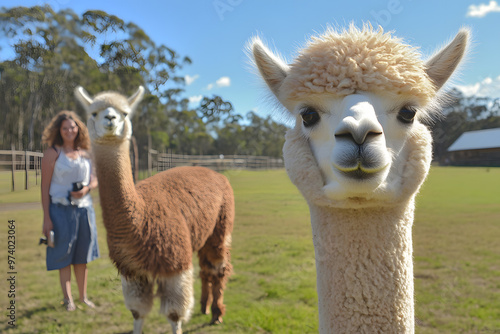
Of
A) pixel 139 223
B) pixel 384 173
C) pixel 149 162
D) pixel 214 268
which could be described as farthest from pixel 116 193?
pixel 149 162

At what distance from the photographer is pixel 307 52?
4.22 feet

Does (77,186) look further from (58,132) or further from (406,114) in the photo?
(406,114)

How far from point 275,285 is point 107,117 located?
299 centimetres

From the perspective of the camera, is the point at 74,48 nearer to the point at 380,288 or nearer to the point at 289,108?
the point at 289,108

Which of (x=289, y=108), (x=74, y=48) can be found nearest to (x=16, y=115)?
(x=74, y=48)

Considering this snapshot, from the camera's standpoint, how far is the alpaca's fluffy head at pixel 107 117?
2.48 metres

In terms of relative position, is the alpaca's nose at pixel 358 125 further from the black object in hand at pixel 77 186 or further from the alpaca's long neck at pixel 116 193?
the black object in hand at pixel 77 186

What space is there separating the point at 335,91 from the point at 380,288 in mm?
796

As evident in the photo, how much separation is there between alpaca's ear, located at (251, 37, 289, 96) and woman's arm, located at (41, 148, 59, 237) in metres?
2.64

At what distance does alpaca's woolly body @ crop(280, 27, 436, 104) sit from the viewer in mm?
1125

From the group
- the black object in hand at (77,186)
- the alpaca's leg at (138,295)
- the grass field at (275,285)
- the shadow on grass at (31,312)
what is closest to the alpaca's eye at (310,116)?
the grass field at (275,285)

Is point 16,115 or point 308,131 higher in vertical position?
point 16,115

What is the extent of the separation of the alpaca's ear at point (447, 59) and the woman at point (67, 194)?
321cm

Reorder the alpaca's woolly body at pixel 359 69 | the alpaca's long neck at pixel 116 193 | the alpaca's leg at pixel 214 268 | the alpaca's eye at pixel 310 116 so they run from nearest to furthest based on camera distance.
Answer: the alpaca's woolly body at pixel 359 69, the alpaca's eye at pixel 310 116, the alpaca's long neck at pixel 116 193, the alpaca's leg at pixel 214 268
